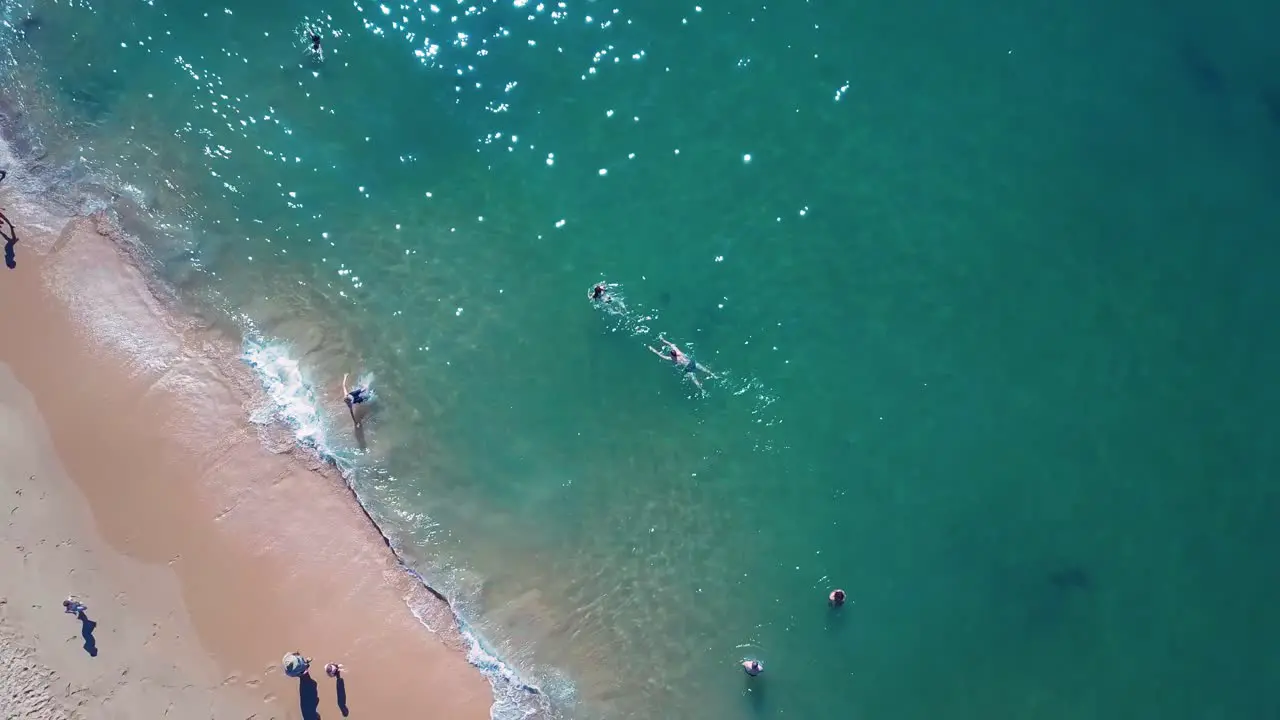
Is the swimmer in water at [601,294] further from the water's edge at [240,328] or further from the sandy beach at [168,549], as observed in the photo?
the sandy beach at [168,549]

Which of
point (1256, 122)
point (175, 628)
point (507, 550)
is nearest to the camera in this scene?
point (175, 628)

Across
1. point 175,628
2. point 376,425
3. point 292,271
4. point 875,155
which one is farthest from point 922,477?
point 175,628

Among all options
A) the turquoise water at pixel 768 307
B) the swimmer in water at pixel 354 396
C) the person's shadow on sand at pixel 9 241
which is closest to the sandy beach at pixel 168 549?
the person's shadow on sand at pixel 9 241

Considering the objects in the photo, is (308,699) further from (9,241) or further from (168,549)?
(9,241)

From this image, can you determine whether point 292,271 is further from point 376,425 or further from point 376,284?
point 376,425

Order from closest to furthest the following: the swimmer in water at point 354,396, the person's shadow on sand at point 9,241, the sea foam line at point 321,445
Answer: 1. the sea foam line at point 321,445
2. the person's shadow on sand at point 9,241
3. the swimmer in water at point 354,396

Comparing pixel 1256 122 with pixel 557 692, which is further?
pixel 1256 122

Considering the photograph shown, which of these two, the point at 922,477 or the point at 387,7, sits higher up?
the point at 387,7
